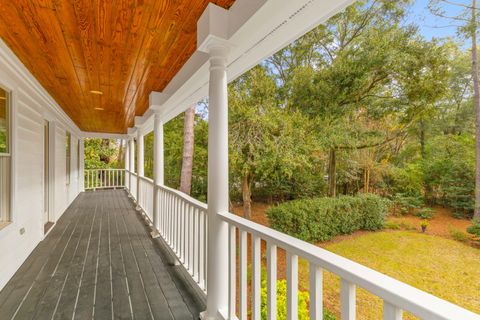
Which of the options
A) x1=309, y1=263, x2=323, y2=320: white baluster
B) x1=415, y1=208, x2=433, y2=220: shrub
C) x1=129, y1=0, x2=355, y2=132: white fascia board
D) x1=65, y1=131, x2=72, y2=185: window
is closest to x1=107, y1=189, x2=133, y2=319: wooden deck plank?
x1=309, y1=263, x2=323, y2=320: white baluster

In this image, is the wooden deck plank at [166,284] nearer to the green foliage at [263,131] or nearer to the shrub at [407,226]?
the green foliage at [263,131]

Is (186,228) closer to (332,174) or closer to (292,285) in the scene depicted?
(292,285)

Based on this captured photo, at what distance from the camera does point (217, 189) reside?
1973mm

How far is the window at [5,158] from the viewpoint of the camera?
267 cm

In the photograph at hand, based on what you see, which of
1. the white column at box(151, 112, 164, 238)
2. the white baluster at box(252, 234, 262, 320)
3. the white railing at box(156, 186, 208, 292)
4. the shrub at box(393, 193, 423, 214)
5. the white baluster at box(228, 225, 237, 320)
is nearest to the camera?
the white baluster at box(252, 234, 262, 320)

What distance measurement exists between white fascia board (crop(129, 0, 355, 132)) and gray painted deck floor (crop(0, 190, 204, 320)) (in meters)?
2.19

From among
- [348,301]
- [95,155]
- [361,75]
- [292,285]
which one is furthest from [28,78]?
[95,155]

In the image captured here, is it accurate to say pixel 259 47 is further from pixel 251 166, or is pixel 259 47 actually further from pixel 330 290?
pixel 251 166

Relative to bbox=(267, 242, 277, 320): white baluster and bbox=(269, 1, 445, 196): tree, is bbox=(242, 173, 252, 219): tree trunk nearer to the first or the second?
bbox=(269, 1, 445, 196): tree

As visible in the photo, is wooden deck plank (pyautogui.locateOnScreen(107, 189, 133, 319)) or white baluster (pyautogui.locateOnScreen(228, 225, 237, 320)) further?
wooden deck plank (pyautogui.locateOnScreen(107, 189, 133, 319))

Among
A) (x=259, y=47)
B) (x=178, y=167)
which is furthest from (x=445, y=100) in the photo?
(x=178, y=167)

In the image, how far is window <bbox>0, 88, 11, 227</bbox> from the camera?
2.67 m

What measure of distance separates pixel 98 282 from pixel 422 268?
4417 millimetres

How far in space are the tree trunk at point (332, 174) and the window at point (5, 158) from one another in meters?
6.66
